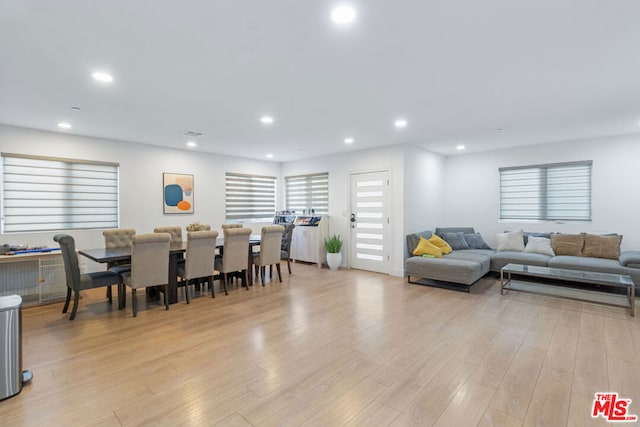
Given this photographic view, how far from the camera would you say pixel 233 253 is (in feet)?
15.4

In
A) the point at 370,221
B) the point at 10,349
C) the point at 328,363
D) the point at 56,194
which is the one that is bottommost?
the point at 328,363

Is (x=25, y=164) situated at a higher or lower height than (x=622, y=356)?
higher

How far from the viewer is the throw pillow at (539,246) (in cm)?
530

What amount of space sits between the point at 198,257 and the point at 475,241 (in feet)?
16.7

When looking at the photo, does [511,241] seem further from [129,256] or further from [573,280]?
[129,256]

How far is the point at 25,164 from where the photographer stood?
4527 mm

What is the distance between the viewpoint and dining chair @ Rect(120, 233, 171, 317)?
364 centimetres

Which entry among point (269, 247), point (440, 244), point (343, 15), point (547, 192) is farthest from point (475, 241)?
point (343, 15)

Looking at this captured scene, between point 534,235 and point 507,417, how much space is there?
15.8 ft

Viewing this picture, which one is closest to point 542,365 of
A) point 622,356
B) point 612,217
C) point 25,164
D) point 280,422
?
point 622,356

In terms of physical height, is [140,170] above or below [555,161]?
below

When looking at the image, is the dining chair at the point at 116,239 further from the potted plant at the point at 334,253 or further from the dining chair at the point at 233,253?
the potted plant at the point at 334,253

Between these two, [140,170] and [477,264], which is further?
[140,170]

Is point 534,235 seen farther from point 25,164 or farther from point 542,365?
point 25,164
